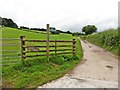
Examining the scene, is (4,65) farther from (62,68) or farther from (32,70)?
(62,68)

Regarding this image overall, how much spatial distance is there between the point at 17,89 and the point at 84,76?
2961 mm

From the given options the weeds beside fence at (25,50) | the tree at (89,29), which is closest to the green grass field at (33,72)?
the weeds beside fence at (25,50)

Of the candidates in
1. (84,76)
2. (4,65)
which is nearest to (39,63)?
(4,65)

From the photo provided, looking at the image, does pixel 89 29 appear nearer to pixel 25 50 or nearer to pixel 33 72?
pixel 25 50

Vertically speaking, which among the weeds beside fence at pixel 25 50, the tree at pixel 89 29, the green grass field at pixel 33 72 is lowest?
the green grass field at pixel 33 72

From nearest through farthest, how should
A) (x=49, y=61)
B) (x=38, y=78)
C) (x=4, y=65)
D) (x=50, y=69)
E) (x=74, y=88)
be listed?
(x=74, y=88) < (x=38, y=78) < (x=50, y=69) < (x=4, y=65) < (x=49, y=61)

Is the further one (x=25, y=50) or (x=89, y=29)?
(x=89, y=29)

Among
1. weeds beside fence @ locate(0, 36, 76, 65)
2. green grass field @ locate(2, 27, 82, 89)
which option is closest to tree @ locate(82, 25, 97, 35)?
weeds beside fence @ locate(0, 36, 76, 65)

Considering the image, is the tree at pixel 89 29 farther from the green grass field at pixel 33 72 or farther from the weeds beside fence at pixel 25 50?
the green grass field at pixel 33 72

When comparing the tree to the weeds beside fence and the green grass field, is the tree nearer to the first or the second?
the weeds beside fence

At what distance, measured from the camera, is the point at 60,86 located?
6645mm

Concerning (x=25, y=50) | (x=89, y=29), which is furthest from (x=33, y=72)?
(x=89, y=29)

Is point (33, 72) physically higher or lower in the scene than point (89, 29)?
lower

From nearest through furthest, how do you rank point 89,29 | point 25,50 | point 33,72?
point 33,72 → point 25,50 → point 89,29
